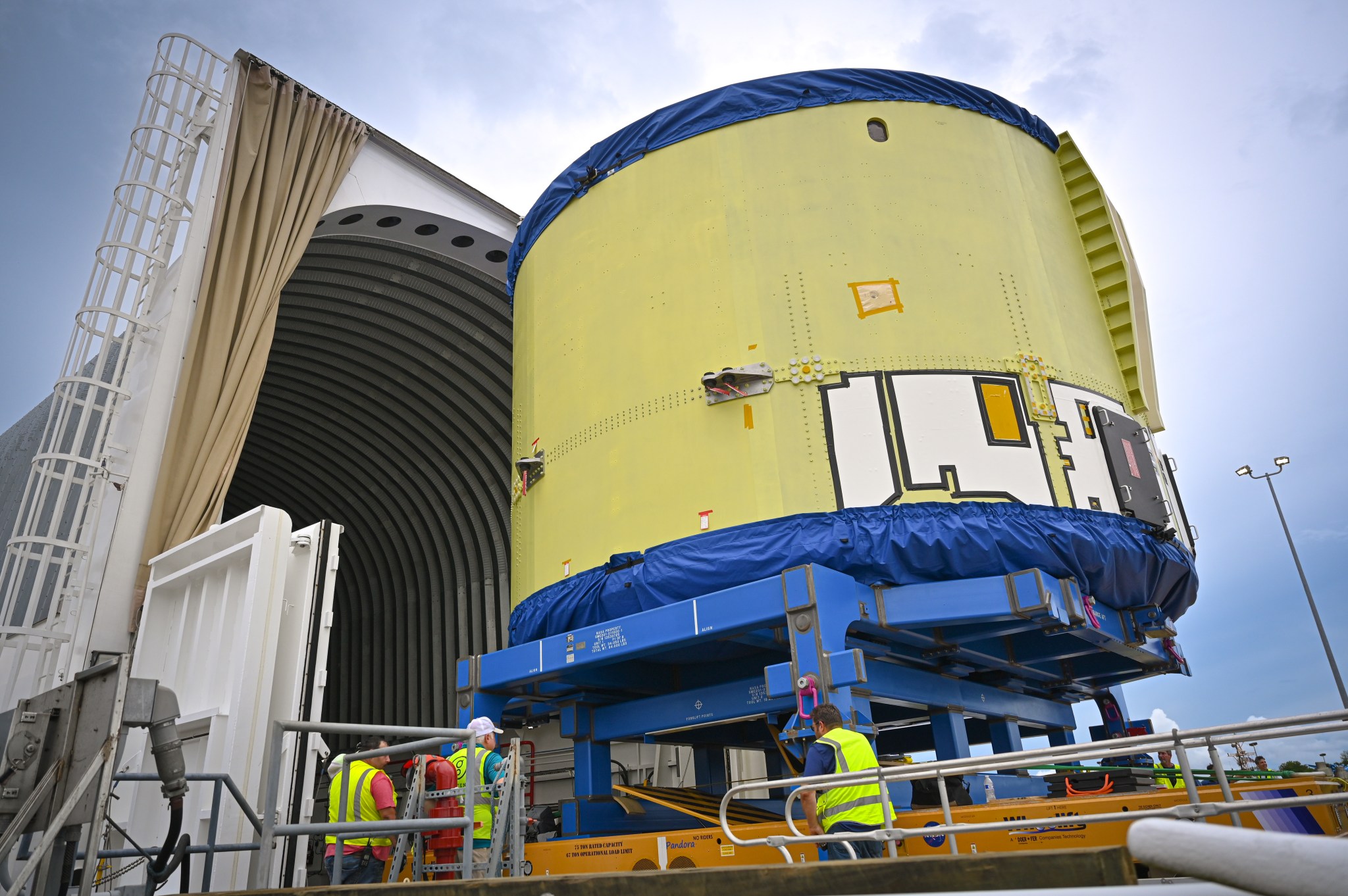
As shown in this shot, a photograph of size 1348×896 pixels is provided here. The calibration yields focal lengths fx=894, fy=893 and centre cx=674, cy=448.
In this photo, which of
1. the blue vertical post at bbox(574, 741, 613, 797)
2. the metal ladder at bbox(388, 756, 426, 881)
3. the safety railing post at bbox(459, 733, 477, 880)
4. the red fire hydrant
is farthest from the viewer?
the blue vertical post at bbox(574, 741, 613, 797)

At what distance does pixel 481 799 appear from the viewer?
6812 mm

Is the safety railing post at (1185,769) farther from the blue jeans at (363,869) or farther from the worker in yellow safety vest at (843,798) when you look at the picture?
the blue jeans at (363,869)

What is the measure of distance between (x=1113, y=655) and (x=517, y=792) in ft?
23.7

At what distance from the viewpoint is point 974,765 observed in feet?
15.3

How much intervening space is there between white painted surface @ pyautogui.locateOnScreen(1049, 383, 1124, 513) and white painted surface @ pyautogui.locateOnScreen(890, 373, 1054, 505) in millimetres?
386

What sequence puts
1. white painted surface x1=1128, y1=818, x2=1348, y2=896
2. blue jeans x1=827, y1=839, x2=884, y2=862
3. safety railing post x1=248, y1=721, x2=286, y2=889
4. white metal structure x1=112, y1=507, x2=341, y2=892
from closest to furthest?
white painted surface x1=1128, y1=818, x2=1348, y2=896 → safety railing post x1=248, y1=721, x2=286, y2=889 → blue jeans x1=827, y1=839, x2=884, y2=862 → white metal structure x1=112, y1=507, x2=341, y2=892

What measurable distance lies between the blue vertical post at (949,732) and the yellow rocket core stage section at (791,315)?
2336 mm

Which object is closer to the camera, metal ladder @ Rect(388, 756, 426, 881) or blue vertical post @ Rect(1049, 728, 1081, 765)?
metal ladder @ Rect(388, 756, 426, 881)

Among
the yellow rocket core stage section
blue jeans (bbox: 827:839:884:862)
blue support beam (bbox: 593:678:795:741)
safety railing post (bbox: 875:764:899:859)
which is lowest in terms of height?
blue jeans (bbox: 827:839:884:862)

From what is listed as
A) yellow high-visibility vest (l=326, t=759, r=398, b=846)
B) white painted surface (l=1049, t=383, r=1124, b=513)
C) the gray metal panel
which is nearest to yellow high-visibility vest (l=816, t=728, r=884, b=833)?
yellow high-visibility vest (l=326, t=759, r=398, b=846)

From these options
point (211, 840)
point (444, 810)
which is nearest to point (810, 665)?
point (444, 810)

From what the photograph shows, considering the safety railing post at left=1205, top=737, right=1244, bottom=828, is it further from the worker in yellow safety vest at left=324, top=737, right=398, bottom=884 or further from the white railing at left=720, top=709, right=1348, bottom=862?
the worker in yellow safety vest at left=324, top=737, right=398, bottom=884

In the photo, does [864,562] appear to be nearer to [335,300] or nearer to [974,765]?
[974,765]

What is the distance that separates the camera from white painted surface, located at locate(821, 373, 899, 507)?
8.24 metres
